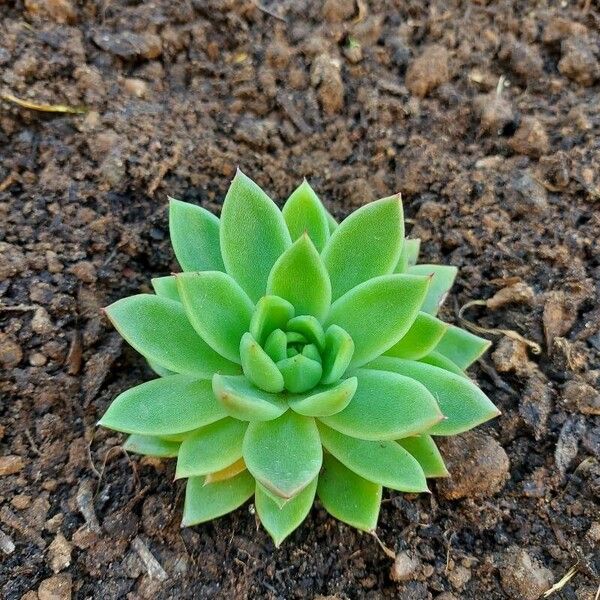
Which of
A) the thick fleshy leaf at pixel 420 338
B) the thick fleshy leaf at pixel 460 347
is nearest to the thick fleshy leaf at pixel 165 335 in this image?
the thick fleshy leaf at pixel 420 338

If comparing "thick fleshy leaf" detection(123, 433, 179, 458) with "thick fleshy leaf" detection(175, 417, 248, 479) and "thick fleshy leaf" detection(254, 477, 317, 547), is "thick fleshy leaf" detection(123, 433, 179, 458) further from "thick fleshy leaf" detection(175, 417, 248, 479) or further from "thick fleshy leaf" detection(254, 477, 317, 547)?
"thick fleshy leaf" detection(254, 477, 317, 547)

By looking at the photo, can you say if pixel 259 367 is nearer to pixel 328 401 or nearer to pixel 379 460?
pixel 328 401

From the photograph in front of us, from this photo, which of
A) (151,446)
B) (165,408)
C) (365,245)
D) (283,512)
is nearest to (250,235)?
(365,245)

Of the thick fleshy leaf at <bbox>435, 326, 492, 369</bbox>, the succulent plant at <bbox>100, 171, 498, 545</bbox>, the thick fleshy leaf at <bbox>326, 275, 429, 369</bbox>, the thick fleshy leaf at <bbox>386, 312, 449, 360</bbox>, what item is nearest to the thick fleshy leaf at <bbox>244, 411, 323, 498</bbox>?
the succulent plant at <bbox>100, 171, 498, 545</bbox>

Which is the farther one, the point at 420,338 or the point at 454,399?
the point at 420,338

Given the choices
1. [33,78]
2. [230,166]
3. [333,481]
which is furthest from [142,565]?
[33,78]

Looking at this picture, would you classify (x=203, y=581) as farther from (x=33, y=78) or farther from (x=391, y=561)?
(x=33, y=78)
